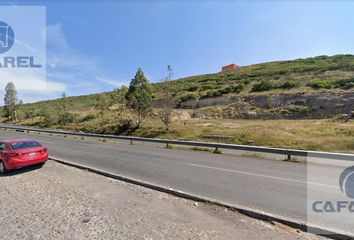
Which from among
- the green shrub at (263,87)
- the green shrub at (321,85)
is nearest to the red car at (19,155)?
the green shrub at (321,85)

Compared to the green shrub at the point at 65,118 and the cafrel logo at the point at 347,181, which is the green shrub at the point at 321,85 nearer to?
the cafrel logo at the point at 347,181

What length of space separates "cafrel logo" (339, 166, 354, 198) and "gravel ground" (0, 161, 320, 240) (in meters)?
3.77

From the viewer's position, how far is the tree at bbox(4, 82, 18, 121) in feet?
251

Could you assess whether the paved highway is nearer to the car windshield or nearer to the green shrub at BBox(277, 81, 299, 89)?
the car windshield

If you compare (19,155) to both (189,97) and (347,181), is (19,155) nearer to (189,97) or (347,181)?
(347,181)

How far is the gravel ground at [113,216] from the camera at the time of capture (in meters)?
5.09

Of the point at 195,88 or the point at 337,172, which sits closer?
the point at 337,172

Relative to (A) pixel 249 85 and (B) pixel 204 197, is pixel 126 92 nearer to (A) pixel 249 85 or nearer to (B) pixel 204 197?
Answer: (A) pixel 249 85

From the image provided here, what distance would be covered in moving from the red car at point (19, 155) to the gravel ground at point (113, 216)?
7.88ft

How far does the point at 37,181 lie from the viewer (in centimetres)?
959

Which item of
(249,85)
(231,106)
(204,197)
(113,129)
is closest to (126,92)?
(113,129)

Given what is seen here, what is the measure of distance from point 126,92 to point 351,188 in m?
33.5

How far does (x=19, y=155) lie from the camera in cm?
1115

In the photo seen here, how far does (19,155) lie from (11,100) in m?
77.6
